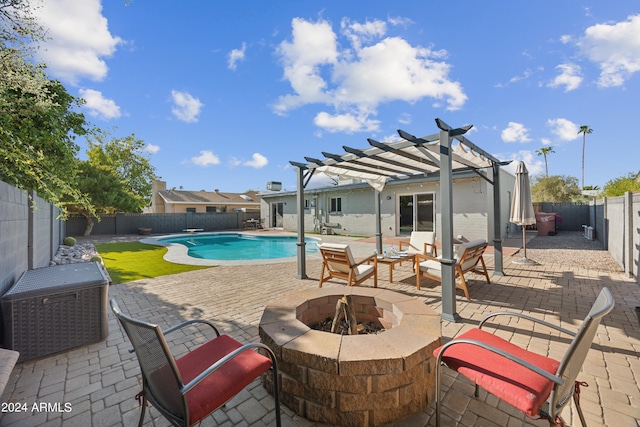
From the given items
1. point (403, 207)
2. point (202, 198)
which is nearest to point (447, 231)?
point (403, 207)

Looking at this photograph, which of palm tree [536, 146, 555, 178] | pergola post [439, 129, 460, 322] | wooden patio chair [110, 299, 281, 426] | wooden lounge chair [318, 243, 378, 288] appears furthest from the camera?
palm tree [536, 146, 555, 178]

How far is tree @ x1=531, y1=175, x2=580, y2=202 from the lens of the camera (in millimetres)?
27906

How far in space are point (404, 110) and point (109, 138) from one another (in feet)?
91.1

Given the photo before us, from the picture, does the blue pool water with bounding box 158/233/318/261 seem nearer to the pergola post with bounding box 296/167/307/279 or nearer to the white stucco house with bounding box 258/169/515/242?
the white stucco house with bounding box 258/169/515/242

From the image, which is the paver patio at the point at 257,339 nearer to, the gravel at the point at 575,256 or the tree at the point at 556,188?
the gravel at the point at 575,256

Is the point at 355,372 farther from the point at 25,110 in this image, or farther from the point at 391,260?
the point at 25,110

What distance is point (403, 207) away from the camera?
1439 centimetres

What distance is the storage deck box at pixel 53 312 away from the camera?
2637 millimetres

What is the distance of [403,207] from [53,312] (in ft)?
45.7

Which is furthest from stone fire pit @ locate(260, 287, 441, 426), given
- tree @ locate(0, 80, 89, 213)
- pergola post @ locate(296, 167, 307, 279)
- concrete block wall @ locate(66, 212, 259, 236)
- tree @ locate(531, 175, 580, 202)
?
tree @ locate(531, 175, 580, 202)

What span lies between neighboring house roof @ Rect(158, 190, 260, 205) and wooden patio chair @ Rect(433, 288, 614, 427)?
30.6 m

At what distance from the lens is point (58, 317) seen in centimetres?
289

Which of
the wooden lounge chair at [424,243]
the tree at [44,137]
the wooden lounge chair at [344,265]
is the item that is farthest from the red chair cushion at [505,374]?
the wooden lounge chair at [424,243]

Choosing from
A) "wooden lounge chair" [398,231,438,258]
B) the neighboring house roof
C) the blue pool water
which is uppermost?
the neighboring house roof
